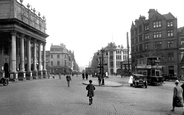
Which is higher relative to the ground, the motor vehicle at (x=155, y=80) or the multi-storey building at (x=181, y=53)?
the multi-storey building at (x=181, y=53)

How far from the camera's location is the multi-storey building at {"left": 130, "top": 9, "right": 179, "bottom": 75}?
53.3 m

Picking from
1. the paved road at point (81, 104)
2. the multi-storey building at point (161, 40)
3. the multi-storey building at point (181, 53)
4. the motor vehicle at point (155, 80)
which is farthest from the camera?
the multi-storey building at point (161, 40)

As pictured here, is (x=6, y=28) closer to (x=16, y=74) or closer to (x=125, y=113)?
(x=16, y=74)

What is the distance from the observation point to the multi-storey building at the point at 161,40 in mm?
53344

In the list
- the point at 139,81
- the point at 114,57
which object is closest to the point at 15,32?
the point at 139,81

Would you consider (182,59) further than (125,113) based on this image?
Yes

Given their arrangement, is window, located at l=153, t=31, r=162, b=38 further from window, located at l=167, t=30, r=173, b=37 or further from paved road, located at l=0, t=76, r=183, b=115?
paved road, located at l=0, t=76, r=183, b=115

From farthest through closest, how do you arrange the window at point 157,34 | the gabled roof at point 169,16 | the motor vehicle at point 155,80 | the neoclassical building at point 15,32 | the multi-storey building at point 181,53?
the window at point 157,34 → the gabled roof at point 169,16 → the multi-storey building at point 181,53 → the neoclassical building at point 15,32 → the motor vehicle at point 155,80

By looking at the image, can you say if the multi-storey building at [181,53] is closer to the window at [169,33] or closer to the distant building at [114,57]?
the window at [169,33]

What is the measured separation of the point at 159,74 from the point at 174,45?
1122 inches

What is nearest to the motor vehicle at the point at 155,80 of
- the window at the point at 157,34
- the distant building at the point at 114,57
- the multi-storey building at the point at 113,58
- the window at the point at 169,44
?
the window at the point at 169,44

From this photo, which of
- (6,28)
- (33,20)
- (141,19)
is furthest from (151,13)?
(6,28)

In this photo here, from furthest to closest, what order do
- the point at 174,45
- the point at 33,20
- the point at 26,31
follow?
the point at 174,45 → the point at 33,20 → the point at 26,31

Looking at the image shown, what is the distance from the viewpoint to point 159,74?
94.3 ft
